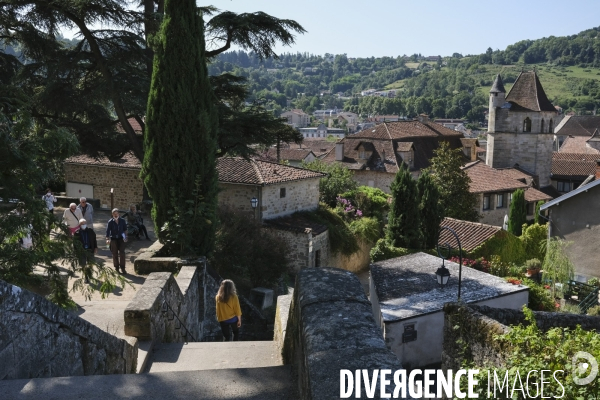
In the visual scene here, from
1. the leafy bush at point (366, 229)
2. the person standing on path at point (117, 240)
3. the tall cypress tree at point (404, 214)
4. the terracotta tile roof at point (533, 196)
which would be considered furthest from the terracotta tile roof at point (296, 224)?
the terracotta tile roof at point (533, 196)

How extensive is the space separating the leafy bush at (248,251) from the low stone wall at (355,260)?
318 cm

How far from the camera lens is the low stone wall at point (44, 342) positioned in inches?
158

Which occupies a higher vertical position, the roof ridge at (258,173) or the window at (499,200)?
the roof ridge at (258,173)

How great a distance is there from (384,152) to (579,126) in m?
60.4

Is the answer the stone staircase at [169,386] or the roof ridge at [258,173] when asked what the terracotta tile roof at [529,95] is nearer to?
the roof ridge at [258,173]

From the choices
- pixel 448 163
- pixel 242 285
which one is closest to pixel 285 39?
pixel 242 285

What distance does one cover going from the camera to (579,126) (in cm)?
9250

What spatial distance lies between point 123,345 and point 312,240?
17.8 meters

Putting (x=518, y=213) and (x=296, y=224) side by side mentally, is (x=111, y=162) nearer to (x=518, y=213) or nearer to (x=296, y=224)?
(x=296, y=224)

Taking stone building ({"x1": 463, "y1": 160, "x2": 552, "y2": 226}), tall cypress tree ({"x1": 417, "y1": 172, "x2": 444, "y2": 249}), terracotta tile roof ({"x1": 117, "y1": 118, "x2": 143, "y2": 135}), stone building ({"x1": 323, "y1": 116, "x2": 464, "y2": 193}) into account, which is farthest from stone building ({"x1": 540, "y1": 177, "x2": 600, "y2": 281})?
stone building ({"x1": 323, "y1": 116, "x2": 464, "y2": 193})

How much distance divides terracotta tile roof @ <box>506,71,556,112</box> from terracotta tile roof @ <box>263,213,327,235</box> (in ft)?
109

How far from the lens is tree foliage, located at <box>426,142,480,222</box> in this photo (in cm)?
3259

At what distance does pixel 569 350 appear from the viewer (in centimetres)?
609

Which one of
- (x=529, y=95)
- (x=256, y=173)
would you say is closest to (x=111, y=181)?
(x=256, y=173)
